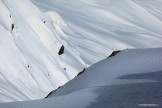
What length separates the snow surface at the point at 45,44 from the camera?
10.2m

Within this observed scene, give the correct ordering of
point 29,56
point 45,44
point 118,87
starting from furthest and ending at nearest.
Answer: point 45,44 < point 29,56 < point 118,87

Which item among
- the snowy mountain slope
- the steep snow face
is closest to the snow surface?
the steep snow face

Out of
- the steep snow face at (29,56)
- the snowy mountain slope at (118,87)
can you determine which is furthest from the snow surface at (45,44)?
the snowy mountain slope at (118,87)

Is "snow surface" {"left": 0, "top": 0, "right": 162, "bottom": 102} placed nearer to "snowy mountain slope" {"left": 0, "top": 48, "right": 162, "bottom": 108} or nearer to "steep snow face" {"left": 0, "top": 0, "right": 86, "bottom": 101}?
"steep snow face" {"left": 0, "top": 0, "right": 86, "bottom": 101}

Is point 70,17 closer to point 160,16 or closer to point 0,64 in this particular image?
point 160,16

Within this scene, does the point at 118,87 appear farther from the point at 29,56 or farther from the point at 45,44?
the point at 45,44

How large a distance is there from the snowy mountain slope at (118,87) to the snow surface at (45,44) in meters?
1.97

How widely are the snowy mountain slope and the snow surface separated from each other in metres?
1.97

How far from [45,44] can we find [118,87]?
25.6 ft

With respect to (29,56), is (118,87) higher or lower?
higher

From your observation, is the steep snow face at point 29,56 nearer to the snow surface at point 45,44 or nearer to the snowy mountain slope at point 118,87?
the snow surface at point 45,44

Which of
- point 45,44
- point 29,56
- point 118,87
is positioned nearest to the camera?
point 118,87

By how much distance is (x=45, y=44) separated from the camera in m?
13.0

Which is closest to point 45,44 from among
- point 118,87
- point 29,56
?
point 29,56
